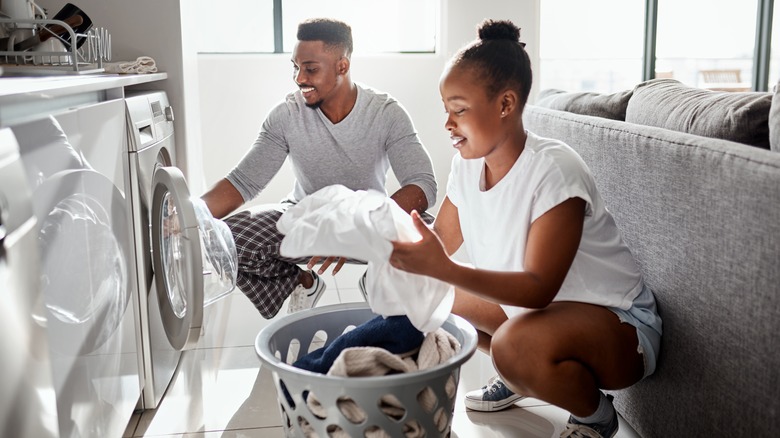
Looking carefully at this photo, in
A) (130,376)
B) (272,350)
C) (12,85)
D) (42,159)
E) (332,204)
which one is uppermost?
(12,85)

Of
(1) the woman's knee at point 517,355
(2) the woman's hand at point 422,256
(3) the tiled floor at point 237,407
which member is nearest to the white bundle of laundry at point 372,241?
(2) the woman's hand at point 422,256

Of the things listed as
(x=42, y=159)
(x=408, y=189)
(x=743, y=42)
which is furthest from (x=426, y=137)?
(x=743, y=42)

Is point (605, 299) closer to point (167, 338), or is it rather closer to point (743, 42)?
point (167, 338)

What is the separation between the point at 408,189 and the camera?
2.40m

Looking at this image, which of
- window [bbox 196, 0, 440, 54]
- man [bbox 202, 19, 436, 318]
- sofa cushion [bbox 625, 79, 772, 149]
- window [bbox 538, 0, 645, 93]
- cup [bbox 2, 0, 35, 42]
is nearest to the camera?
sofa cushion [bbox 625, 79, 772, 149]

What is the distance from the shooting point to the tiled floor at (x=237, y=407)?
1.89 m

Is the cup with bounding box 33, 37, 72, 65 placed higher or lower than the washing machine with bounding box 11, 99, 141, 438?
higher

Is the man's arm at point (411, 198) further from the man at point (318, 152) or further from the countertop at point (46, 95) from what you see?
the countertop at point (46, 95)

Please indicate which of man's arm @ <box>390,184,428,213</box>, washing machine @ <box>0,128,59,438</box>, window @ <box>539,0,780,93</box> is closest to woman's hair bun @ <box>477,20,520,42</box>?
man's arm @ <box>390,184,428,213</box>

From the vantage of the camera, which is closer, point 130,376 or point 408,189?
point 130,376

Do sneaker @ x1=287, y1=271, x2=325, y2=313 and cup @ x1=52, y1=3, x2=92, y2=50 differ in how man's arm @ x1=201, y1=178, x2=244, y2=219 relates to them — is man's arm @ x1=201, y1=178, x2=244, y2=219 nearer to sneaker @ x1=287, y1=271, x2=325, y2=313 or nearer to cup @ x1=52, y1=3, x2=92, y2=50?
sneaker @ x1=287, y1=271, x2=325, y2=313

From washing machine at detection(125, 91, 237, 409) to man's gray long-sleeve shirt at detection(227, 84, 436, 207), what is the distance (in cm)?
43

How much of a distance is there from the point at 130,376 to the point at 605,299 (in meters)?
1.08

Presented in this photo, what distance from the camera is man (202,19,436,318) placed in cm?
241
